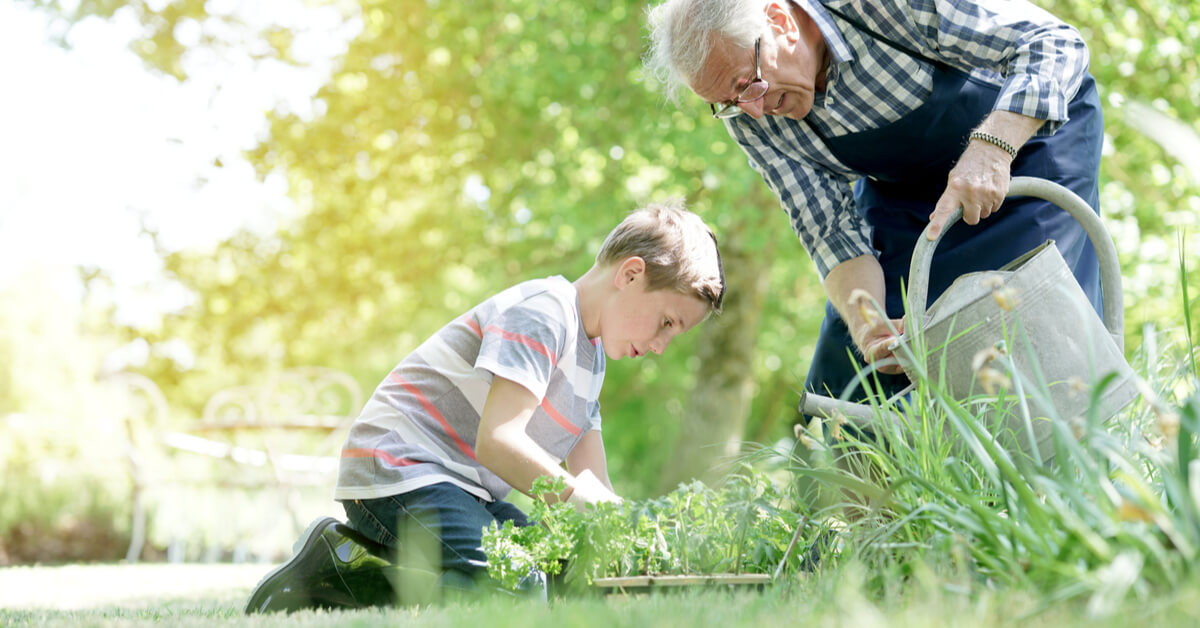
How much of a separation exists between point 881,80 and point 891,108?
7cm

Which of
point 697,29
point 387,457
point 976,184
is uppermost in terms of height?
point 697,29

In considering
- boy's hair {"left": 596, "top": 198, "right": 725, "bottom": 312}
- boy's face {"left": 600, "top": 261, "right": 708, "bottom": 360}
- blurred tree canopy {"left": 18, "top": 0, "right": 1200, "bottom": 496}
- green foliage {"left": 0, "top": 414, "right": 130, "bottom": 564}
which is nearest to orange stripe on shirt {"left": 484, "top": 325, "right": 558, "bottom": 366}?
boy's face {"left": 600, "top": 261, "right": 708, "bottom": 360}

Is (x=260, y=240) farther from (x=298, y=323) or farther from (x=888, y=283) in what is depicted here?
(x=888, y=283)

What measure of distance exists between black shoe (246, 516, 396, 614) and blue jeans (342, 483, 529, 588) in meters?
0.06

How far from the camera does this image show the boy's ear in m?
2.28

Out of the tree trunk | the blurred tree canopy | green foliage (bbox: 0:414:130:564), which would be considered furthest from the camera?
the tree trunk

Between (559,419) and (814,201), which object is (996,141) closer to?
(814,201)

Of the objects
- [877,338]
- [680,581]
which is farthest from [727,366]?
[680,581]

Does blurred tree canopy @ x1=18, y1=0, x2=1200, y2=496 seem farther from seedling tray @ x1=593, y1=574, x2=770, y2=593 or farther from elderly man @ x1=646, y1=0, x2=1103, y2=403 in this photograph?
seedling tray @ x1=593, y1=574, x2=770, y2=593

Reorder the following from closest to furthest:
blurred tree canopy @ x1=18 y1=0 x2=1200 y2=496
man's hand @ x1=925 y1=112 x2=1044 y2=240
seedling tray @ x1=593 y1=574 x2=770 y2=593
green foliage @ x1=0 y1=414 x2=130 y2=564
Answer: seedling tray @ x1=593 y1=574 x2=770 y2=593, man's hand @ x1=925 y1=112 x2=1044 y2=240, green foliage @ x1=0 y1=414 x2=130 y2=564, blurred tree canopy @ x1=18 y1=0 x2=1200 y2=496

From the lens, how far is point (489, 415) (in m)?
1.96

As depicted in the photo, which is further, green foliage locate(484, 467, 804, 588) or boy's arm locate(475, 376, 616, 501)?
boy's arm locate(475, 376, 616, 501)

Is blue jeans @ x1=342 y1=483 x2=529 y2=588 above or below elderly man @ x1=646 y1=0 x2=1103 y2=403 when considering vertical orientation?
below

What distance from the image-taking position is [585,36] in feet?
20.9
